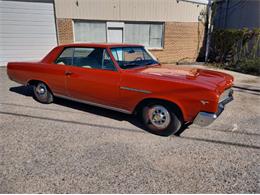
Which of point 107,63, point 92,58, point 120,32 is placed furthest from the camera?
point 120,32

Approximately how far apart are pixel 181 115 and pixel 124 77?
3.91 ft

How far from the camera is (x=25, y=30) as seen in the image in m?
10.2

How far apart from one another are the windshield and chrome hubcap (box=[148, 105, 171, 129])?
99 cm

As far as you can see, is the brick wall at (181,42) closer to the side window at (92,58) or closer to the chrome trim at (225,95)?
the side window at (92,58)

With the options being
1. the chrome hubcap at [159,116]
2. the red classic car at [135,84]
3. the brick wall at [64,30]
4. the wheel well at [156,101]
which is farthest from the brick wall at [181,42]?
the chrome hubcap at [159,116]

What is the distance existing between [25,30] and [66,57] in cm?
720

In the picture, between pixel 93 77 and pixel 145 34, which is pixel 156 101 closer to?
pixel 93 77

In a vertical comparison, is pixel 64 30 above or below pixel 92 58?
above

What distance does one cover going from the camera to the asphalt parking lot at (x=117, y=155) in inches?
97.0

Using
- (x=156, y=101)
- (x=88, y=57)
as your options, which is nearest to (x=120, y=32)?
(x=88, y=57)

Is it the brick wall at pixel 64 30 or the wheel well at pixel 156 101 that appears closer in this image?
the wheel well at pixel 156 101

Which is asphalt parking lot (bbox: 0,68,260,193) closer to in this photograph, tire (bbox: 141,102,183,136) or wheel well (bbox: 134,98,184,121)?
tire (bbox: 141,102,183,136)

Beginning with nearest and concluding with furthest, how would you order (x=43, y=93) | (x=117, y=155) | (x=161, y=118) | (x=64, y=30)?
(x=117, y=155) → (x=161, y=118) → (x=43, y=93) → (x=64, y=30)

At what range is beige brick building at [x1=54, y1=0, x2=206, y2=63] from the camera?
415 inches
